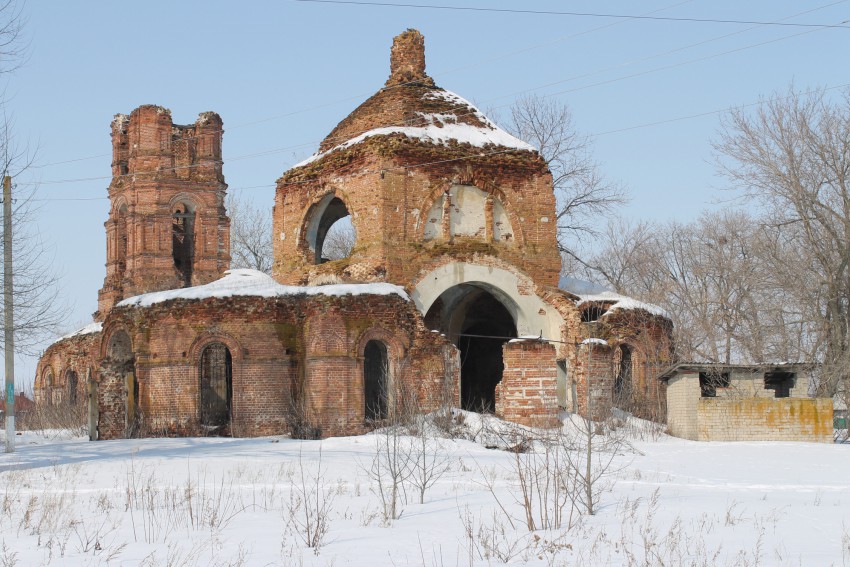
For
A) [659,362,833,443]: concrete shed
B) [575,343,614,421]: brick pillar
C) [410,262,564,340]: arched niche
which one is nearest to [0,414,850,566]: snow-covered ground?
[659,362,833,443]: concrete shed

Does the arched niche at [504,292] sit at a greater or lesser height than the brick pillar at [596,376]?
greater

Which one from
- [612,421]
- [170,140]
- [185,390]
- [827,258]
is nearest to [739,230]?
[827,258]

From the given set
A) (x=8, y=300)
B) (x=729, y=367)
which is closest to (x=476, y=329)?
(x=729, y=367)

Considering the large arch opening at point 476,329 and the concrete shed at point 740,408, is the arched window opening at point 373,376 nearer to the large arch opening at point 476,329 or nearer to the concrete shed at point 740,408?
the large arch opening at point 476,329

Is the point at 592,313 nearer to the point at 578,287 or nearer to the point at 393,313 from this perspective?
the point at 578,287

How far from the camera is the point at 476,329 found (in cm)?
2762

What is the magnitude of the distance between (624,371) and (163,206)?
1995cm

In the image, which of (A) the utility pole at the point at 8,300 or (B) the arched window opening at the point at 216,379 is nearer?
Result: (A) the utility pole at the point at 8,300

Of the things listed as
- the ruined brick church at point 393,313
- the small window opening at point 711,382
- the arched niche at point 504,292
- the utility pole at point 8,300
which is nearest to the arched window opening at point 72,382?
the ruined brick church at point 393,313

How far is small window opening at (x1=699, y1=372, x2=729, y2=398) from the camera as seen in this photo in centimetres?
2208

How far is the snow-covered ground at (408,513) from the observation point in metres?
9.25

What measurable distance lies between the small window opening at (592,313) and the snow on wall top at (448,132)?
3.95 m

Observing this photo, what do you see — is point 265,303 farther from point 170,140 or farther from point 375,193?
point 170,140

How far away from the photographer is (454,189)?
24609mm
